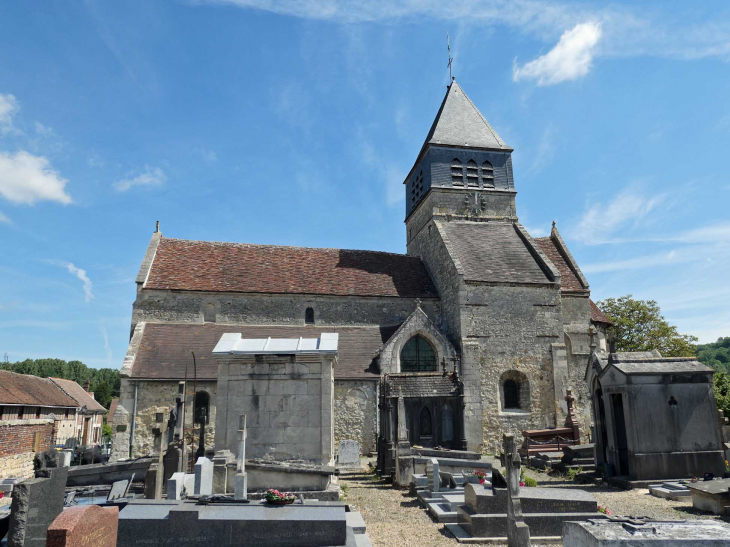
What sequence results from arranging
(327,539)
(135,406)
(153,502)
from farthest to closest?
1. (135,406)
2. (153,502)
3. (327,539)

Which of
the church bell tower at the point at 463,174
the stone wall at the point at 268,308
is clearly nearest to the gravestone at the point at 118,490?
the stone wall at the point at 268,308

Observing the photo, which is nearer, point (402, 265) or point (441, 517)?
point (441, 517)

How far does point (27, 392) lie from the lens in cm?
2459

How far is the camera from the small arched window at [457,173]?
26.7 m

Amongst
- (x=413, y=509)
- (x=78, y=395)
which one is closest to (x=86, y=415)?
(x=78, y=395)

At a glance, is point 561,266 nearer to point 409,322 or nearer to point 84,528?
point 409,322

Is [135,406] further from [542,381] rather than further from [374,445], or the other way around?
[542,381]

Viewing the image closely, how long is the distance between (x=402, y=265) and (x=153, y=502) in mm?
19174

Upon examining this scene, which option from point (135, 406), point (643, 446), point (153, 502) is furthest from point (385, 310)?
point (153, 502)

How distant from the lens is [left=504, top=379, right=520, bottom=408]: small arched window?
69.9ft

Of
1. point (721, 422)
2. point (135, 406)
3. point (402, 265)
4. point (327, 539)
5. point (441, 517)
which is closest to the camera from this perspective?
point (327, 539)

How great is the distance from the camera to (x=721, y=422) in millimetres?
15844

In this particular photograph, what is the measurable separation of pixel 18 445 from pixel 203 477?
13.6 meters

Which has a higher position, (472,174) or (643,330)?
(472,174)
